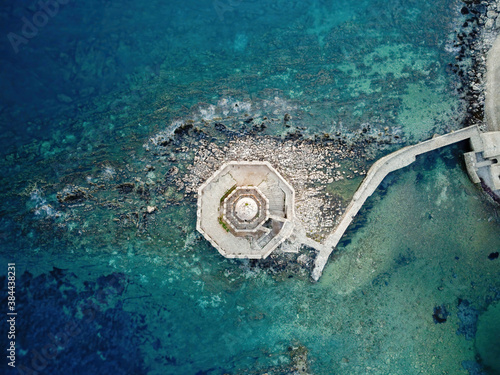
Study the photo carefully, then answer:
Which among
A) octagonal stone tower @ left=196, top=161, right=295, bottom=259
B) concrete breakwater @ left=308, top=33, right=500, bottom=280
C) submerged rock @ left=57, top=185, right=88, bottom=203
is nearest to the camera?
octagonal stone tower @ left=196, top=161, right=295, bottom=259

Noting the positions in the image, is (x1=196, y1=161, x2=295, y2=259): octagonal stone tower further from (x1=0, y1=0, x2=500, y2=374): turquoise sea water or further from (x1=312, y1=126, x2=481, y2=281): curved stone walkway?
(x1=312, y1=126, x2=481, y2=281): curved stone walkway

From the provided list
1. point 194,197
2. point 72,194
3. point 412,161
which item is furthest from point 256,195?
point 72,194

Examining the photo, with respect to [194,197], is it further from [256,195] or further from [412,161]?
[412,161]

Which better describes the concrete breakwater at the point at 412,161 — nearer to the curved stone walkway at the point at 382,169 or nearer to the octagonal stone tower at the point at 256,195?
the curved stone walkway at the point at 382,169

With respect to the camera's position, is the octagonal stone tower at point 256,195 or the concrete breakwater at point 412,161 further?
the concrete breakwater at point 412,161

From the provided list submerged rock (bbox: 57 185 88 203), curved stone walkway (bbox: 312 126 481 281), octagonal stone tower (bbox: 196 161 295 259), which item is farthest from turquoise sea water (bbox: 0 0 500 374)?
octagonal stone tower (bbox: 196 161 295 259)

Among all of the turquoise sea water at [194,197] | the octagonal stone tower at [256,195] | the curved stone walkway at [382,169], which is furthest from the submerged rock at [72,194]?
the curved stone walkway at [382,169]

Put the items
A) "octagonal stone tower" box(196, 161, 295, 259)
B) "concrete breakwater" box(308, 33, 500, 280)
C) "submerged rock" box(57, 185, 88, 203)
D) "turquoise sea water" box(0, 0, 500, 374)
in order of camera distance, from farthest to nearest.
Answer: "concrete breakwater" box(308, 33, 500, 280) → "submerged rock" box(57, 185, 88, 203) → "turquoise sea water" box(0, 0, 500, 374) → "octagonal stone tower" box(196, 161, 295, 259)

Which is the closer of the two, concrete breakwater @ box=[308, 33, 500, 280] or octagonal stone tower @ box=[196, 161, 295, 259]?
octagonal stone tower @ box=[196, 161, 295, 259]
